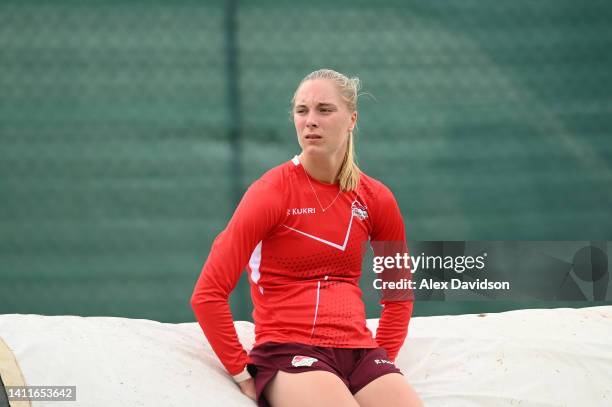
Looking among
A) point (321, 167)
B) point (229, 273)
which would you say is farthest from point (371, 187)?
point (229, 273)

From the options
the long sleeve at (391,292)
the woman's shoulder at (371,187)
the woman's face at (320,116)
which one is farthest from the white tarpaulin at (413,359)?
the woman's face at (320,116)

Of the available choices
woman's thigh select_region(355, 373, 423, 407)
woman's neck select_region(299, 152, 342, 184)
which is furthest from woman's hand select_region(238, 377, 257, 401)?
woman's neck select_region(299, 152, 342, 184)

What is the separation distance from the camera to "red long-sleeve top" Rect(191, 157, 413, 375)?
220 cm

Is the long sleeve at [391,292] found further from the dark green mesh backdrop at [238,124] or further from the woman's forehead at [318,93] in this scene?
the dark green mesh backdrop at [238,124]

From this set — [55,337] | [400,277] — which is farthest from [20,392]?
[400,277]

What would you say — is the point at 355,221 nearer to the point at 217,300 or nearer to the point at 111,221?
the point at 217,300

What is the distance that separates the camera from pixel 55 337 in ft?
7.40

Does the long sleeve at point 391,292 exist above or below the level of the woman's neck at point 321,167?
below

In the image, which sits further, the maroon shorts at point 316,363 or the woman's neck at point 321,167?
the woman's neck at point 321,167

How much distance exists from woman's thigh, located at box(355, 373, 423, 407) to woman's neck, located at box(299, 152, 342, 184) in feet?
1.97

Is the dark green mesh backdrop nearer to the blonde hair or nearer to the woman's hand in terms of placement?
the blonde hair

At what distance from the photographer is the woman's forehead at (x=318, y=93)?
2307mm

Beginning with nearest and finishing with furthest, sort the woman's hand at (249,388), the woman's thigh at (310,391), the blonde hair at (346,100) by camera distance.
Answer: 1. the woman's thigh at (310,391)
2. the woman's hand at (249,388)
3. the blonde hair at (346,100)

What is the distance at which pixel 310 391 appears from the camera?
205 cm
